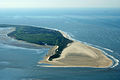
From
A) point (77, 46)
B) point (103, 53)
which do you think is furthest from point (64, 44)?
point (103, 53)

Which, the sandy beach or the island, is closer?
the sandy beach

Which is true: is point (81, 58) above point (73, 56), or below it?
below

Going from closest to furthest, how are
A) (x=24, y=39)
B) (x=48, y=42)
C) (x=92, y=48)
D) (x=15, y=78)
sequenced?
(x=15, y=78) → (x=92, y=48) → (x=48, y=42) → (x=24, y=39)

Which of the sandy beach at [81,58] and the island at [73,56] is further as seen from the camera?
the island at [73,56]

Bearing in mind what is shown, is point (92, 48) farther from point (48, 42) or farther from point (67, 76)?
point (67, 76)

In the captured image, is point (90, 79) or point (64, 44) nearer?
point (90, 79)

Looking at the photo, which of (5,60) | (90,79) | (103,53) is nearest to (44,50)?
(5,60)

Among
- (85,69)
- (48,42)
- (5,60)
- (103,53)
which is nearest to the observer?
(85,69)

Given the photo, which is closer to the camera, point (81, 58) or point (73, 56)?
point (81, 58)
